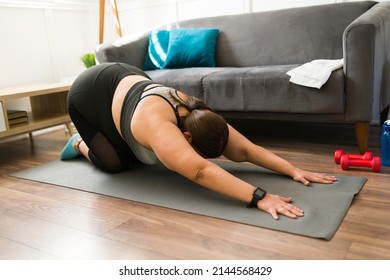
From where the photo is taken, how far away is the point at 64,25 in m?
3.99

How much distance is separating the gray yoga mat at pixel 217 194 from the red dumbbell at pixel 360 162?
0.14m

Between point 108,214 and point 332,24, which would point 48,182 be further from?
point 332,24

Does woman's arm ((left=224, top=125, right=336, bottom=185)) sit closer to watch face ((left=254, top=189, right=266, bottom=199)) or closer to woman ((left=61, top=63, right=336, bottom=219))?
woman ((left=61, top=63, right=336, bottom=219))

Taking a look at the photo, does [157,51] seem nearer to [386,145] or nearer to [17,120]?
[17,120]

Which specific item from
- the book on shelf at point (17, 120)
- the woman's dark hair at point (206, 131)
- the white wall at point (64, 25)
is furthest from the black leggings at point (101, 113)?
the white wall at point (64, 25)

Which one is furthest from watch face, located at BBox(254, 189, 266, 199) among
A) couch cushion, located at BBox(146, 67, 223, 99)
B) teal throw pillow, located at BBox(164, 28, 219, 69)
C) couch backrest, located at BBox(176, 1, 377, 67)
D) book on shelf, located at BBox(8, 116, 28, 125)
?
→ book on shelf, located at BBox(8, 116, 28, 125)

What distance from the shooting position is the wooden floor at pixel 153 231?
1.26 m

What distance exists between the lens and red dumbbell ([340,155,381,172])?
6.11 feet

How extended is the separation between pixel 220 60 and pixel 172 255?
215cm

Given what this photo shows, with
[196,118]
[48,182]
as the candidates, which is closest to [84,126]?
[48,182]

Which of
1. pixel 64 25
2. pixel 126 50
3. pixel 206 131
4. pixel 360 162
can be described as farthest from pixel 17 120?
pixel 360 162

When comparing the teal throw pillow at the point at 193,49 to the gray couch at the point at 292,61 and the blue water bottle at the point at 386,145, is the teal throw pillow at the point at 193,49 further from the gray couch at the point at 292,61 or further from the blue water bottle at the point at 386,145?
the blue water bottle at the point at 386,145

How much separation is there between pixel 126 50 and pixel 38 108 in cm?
90

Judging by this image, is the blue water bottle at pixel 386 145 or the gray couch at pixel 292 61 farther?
the gray couch at pixel 292 61
